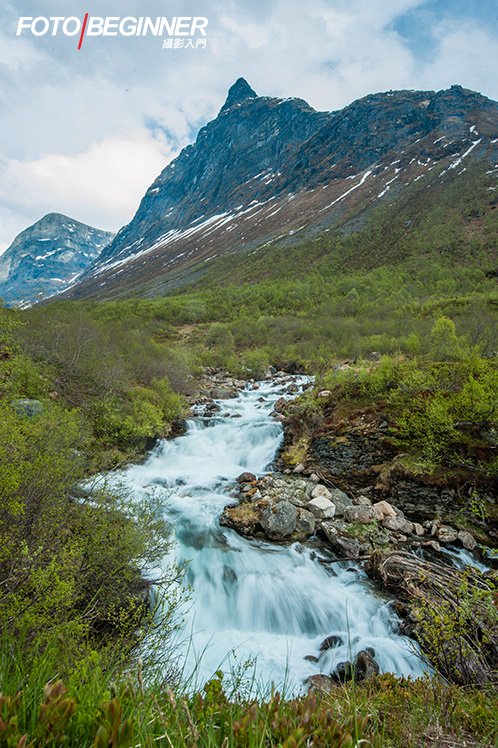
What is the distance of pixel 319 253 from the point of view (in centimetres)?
7319

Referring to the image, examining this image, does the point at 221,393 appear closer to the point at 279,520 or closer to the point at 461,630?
the point at 279,520

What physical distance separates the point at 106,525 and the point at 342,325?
29243mm

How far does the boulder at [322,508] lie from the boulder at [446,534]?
238 centimetres

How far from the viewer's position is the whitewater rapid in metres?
5.30

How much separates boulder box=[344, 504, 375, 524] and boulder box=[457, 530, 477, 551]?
1868 millimetres

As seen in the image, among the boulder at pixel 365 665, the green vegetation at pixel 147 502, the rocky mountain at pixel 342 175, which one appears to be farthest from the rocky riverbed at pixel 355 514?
the rocky mountain at pixel 342 175

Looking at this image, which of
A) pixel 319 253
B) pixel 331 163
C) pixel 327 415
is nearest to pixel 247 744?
pixel 327 415

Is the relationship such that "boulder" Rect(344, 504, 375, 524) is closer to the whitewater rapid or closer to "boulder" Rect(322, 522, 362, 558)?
"boulder" Rect(322, 522, 362, 558)

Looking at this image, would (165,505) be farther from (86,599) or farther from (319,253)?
(319,253)

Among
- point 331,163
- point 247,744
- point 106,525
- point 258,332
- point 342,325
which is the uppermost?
point 331,163

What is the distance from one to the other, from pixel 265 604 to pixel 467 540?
468 centimetres

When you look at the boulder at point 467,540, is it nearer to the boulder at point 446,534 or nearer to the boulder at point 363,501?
the boulder at point 446,534

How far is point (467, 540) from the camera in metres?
7.42

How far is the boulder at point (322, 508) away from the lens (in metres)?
8.31
